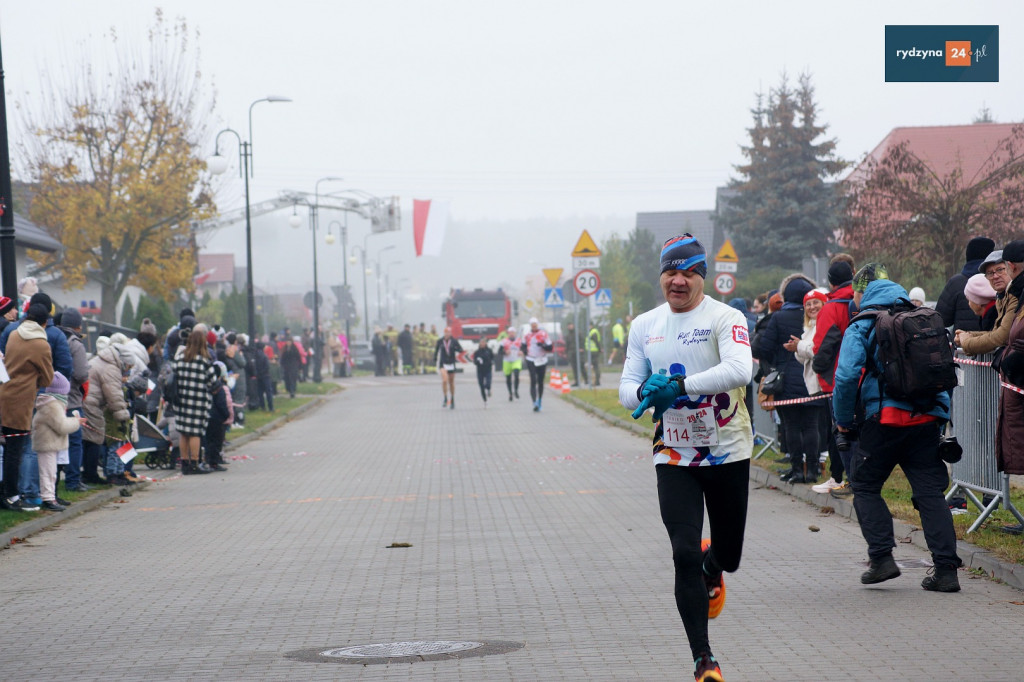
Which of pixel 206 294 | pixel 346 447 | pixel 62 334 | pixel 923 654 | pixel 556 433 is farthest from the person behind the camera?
pixel 206 294

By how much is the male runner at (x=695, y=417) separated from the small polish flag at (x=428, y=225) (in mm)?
61252

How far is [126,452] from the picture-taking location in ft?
47.5

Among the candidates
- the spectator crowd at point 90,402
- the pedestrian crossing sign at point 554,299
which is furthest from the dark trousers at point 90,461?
the pedestrian crossing sign at point 554,299

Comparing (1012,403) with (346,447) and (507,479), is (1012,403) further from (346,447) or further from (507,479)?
(346,447)

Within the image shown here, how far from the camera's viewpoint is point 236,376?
2230 centimetres

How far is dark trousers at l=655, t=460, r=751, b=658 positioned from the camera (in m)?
5.25

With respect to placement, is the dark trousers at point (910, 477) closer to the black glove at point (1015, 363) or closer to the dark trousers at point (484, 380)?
the black glove at point (1015, 363)

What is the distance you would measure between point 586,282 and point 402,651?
2232 centimetres

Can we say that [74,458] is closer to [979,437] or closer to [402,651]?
[402,651]

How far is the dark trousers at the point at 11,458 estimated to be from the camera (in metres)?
11.5

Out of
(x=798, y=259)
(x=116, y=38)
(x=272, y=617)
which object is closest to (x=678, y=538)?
(x=272, y=617)

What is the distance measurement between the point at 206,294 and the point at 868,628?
198 ft

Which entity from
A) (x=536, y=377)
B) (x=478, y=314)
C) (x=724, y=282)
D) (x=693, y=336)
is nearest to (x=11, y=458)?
(x=693, y=336)

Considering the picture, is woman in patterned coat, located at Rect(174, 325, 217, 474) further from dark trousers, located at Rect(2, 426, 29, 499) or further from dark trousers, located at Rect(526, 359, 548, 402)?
dark trousers, located at Rect(526, 359, 548, 402)
